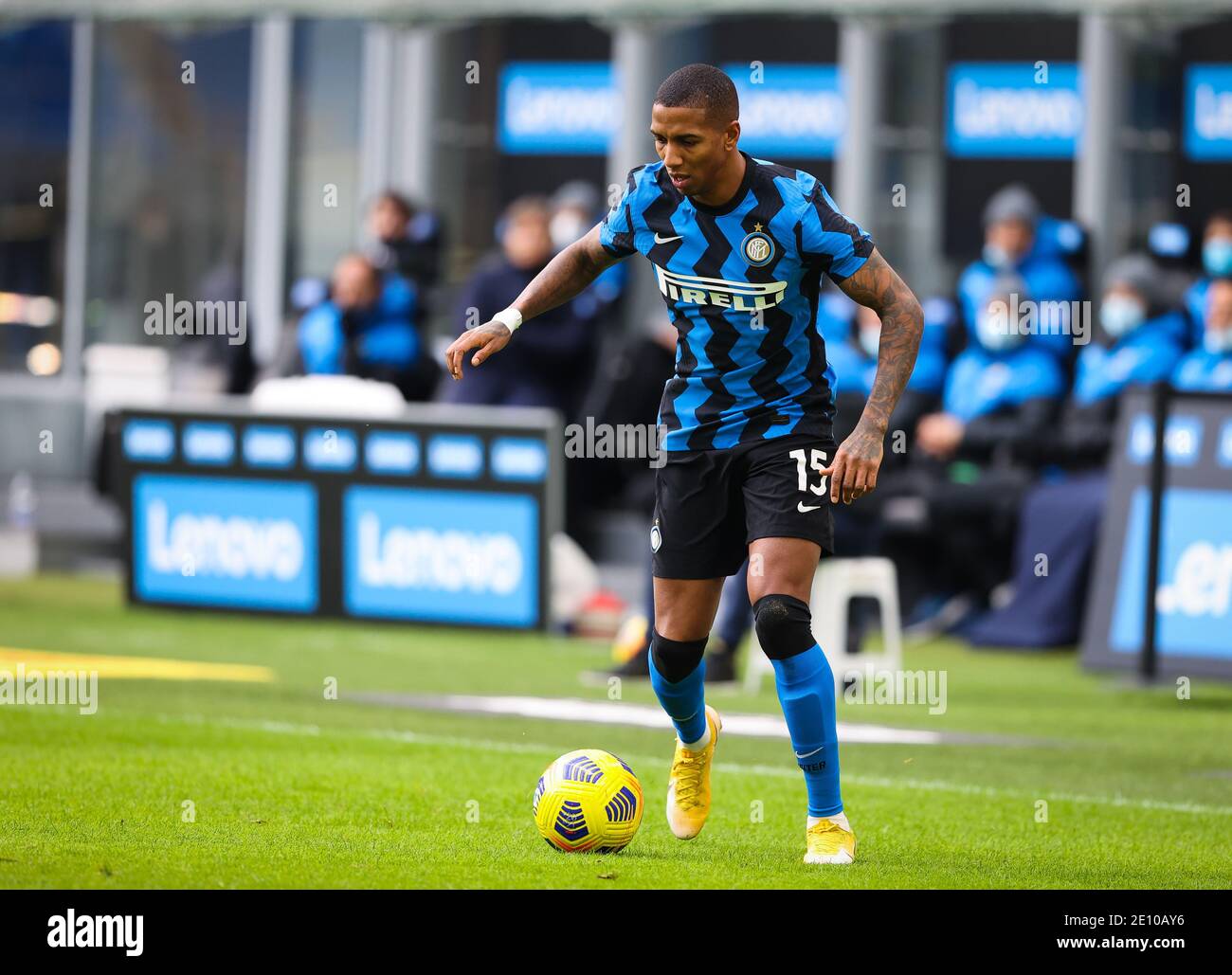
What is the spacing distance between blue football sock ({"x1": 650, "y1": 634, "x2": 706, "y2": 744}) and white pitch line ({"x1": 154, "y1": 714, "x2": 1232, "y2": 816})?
165 centimetres

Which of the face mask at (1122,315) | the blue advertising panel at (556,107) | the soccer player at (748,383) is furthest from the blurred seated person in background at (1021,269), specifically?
the soccer player at (748,383)

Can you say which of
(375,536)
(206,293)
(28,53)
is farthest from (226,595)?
(28,53)

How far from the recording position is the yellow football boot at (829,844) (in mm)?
6762

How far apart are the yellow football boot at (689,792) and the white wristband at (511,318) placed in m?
1.43

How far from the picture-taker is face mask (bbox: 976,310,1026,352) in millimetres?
15609

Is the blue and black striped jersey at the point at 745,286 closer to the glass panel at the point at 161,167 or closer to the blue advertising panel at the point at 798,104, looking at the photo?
the blue advertising panel at the point at 798,104

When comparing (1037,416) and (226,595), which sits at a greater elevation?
(1037,416)

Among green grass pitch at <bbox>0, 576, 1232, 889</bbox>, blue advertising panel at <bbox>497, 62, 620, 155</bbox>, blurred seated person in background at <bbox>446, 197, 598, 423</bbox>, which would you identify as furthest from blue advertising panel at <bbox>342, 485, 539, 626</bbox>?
blue advertising panel at <bbox>497, 62, 620, 155</bbox>

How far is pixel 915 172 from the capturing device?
1977cm

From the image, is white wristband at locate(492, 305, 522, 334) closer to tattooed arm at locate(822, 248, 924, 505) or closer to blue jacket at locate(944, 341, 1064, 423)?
tattooed arm at locate(822, 248, 924, 505)

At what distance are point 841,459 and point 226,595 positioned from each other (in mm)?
9042

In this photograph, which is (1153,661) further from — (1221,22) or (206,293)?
(206,293)

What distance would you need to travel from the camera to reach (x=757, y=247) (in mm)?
6812

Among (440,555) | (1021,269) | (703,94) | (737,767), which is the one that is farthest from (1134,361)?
(703,94)
